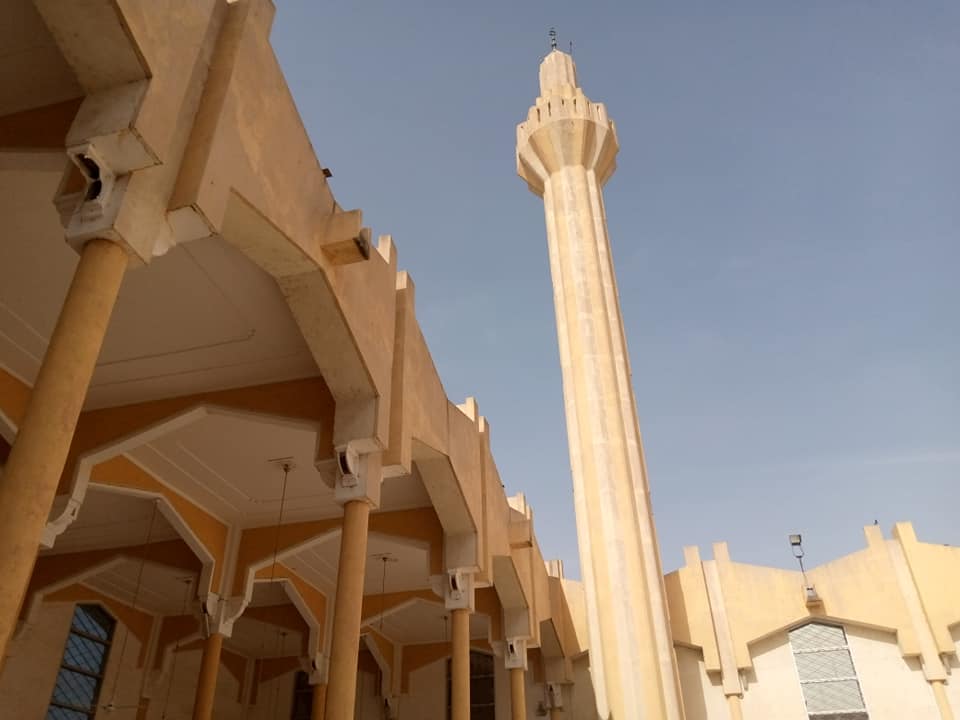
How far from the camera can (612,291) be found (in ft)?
68.7

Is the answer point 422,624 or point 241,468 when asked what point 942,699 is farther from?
point 241,468

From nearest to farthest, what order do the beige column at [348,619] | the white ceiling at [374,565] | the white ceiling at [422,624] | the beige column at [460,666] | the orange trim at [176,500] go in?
1. the beige column at [348,619]
2. the orange trim at [176,500]
3. the beige column at [460,666]
4. the white ceiling at [374,565]
5. the white ceiling at [422,624]

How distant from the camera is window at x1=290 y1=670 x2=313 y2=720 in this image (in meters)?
19.8

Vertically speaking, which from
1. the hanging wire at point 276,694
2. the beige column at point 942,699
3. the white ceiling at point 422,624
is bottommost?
the beige column at point 942,699

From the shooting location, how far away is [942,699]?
16109 mm

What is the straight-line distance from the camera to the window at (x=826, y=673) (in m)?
16.8

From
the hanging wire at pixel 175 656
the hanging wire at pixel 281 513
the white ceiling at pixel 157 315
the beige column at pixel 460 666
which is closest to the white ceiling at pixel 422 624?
the hanging wire at pixel 175 656

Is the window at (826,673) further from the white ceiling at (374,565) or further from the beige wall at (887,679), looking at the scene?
the white ceiling at (374,565)

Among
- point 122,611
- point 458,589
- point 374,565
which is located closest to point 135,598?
point 122,611

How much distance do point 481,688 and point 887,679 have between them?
9229mm

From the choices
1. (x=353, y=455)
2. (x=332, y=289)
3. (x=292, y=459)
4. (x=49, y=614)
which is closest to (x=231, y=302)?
(x=332, y=289)

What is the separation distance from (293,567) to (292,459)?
4.27m

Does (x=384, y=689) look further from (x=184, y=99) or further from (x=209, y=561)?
(x=184, y=99)

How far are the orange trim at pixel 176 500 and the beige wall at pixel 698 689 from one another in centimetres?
1099
